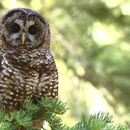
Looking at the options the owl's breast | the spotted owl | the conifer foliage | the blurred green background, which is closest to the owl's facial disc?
the spotted owl

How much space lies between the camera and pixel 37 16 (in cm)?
184

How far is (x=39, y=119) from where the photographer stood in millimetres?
1548

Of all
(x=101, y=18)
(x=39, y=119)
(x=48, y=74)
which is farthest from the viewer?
(x=101, y=18)

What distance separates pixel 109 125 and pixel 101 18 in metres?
2.28

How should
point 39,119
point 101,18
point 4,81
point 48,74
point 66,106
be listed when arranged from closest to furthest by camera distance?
point 66,106, point 39,119, point 4,81, point 48,74, point 101,18

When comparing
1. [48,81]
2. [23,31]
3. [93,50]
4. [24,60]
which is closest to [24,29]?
[23,31]

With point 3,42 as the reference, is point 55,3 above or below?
above

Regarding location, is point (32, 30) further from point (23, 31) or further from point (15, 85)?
point (15, 85)

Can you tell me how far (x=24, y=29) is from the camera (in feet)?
5.87

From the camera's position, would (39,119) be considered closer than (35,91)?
Yes

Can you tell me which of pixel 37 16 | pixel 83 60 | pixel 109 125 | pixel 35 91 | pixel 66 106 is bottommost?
pixel 109 125

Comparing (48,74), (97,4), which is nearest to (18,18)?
(48,74)

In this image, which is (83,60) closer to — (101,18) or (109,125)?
(101,18)

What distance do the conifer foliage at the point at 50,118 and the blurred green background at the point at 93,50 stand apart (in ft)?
4.76
